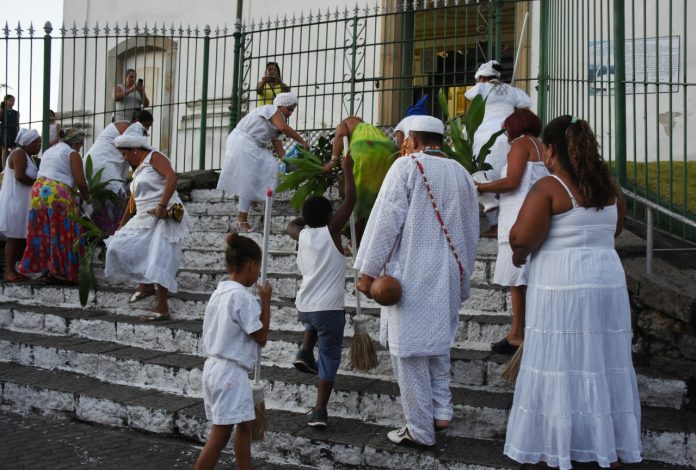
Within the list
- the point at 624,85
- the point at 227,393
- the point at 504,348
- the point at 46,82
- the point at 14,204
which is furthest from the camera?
the point at 46,82

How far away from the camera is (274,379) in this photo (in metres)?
5.51

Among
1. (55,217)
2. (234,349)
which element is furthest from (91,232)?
(234,349)

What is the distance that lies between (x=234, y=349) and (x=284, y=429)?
1021 mm

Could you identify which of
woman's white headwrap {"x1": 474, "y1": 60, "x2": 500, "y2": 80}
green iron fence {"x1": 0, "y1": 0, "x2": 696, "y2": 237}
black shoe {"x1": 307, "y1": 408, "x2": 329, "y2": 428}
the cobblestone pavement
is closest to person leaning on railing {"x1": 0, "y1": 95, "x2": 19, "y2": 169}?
green iron fence {"x1": 0, "y1": 0, "x2": 696, "y2": 237}

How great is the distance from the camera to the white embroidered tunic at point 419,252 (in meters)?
4.27

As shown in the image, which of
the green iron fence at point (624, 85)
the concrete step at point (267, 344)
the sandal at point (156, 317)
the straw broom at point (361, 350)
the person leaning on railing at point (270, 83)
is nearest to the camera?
the concrete step at point (267, 344)

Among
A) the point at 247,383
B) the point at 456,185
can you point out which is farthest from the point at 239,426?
the point at 456,185

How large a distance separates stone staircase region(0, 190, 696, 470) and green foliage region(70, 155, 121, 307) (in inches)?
9.9

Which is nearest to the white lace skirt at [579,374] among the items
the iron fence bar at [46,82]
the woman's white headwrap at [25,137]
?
the woman's white headwrap at [25,137]

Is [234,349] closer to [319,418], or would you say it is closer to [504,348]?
[319,418]

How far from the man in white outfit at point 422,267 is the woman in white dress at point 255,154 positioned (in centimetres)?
→ 458

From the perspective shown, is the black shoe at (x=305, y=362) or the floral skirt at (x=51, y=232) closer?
A: the black shoe at (x=305, y=362)

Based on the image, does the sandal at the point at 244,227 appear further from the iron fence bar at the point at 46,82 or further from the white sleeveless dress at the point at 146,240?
the iron fence bar at the point at 46,82

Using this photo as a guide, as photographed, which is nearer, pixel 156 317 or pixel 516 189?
pixel 516 189
